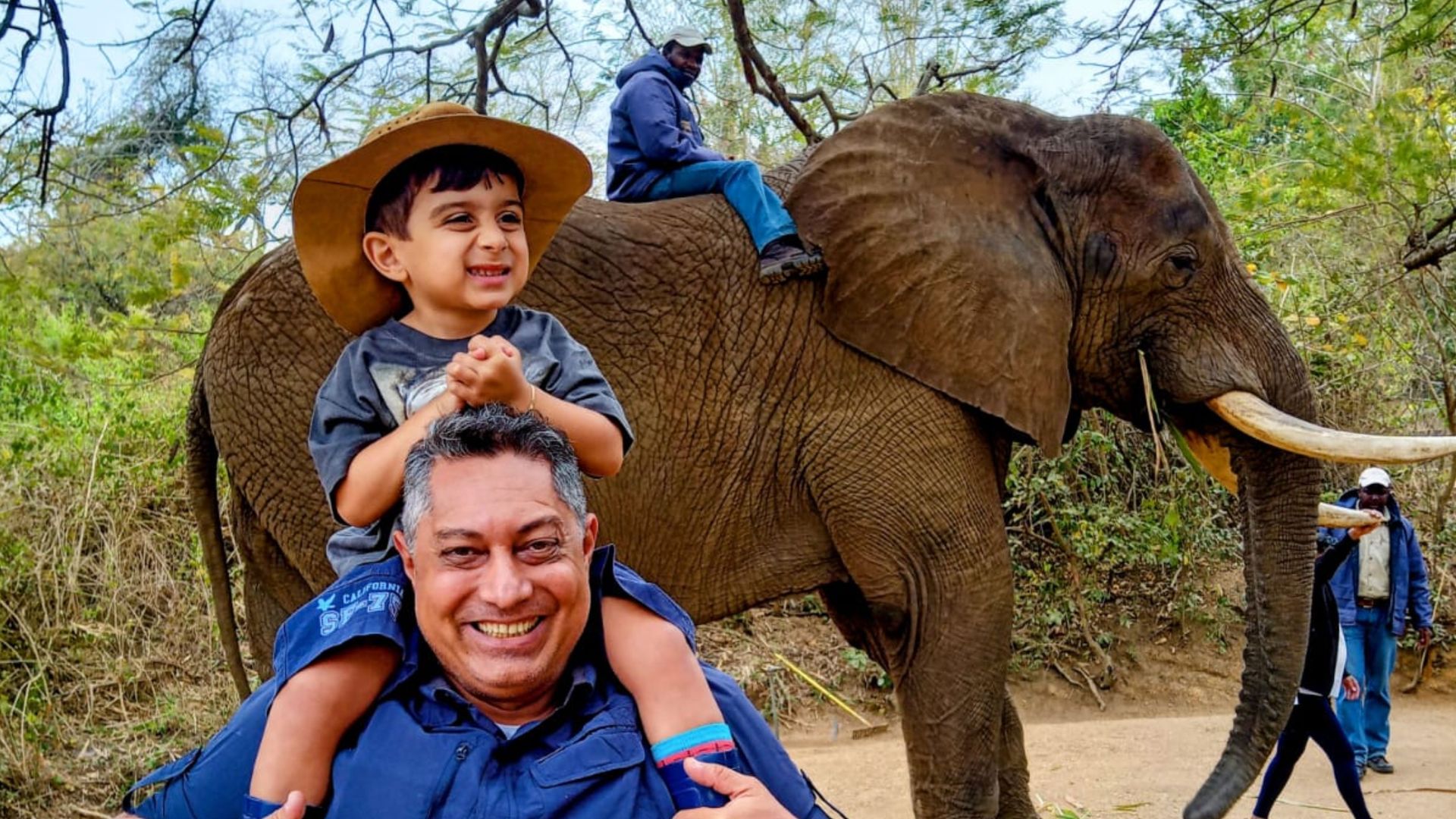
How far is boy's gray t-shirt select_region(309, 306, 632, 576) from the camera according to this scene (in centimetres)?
235

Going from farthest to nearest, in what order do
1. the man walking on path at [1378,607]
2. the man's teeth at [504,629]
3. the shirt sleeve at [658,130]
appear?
the man walking on path at [1378,607], the shirt sleeve at [658,130], the man's teeth at [504,629]

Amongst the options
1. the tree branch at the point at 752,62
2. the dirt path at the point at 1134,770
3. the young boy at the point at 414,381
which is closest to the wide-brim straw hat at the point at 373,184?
the young boy at the point at 414,381

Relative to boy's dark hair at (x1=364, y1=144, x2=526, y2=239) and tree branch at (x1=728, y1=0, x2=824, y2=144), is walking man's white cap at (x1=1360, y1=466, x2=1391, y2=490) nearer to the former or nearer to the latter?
tree branch at (x1=728, y1=0, x2=824, y2=144)

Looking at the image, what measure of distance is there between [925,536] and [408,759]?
2.89 meters

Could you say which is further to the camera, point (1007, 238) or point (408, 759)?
point (1007, 238)

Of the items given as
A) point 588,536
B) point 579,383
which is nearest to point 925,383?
point 579,383

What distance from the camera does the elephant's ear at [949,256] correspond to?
4.78m

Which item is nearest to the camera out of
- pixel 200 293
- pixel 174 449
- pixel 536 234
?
pixel 536 234

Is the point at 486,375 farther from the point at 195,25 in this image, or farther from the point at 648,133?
the point at 195,25

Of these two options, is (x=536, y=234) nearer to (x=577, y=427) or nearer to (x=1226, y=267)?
(x=577, y=427)

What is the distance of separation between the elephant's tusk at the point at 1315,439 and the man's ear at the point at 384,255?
3357 millimetres

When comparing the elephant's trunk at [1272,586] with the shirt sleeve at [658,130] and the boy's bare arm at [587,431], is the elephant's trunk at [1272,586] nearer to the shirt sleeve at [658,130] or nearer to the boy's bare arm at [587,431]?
the shirt sleeve at [658,130]

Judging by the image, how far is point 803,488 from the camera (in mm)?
4887

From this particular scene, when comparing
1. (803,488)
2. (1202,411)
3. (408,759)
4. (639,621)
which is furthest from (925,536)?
(408,759)
